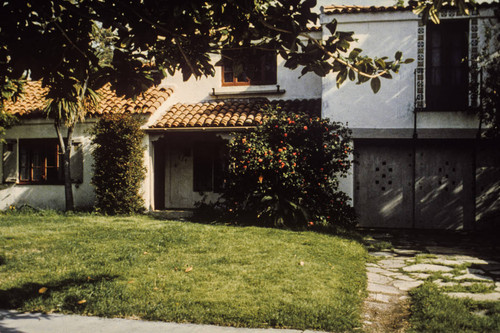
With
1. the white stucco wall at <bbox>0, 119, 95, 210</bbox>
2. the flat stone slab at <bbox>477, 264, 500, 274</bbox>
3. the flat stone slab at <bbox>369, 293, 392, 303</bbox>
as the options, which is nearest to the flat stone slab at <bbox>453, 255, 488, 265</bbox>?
the flat stone slab at <bbox>477, 264, 500, 274</bbox>

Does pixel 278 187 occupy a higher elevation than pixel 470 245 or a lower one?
higher

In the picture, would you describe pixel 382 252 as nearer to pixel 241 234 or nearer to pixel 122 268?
pixel 241 234

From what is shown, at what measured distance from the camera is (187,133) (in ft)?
42.7

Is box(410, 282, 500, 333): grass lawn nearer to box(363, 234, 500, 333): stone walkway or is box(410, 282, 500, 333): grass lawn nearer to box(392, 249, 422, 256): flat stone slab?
box(363, 234, 500, 333): stone walkway

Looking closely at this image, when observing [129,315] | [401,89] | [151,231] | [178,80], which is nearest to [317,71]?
[129,315]

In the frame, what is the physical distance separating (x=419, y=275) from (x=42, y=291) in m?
4.78

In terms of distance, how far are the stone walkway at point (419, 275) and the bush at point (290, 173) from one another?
7.12 feet

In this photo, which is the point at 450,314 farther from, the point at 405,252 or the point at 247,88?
the point at 247,88

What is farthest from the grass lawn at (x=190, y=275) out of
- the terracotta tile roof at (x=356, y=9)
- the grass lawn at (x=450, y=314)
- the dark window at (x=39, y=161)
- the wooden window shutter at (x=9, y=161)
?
the terracotta tile roof at (x=356, y=9)

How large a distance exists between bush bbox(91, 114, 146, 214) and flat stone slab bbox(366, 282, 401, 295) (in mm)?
7990

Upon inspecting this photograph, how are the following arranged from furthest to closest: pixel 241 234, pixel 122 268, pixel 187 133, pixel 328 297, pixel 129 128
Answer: pixel 187 133 < pixel 129 128 < pixel 241 234 < pixel 122 268 < pixel 328 297

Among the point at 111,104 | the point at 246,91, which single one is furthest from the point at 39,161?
the point at 246,91

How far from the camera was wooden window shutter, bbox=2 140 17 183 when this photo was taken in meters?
13.5

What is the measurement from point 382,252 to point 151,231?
446 centimetres
